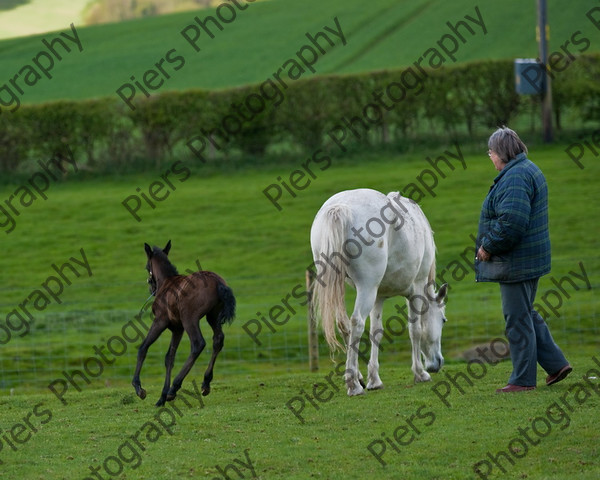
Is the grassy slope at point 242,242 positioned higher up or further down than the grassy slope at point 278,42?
higher up

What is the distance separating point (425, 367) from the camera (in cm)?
934

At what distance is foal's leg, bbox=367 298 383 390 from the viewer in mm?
8844

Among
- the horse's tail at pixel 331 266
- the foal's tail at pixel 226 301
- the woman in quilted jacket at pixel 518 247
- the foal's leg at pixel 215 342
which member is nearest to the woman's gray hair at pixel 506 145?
the woman in quilted jacket at pixel 518 247

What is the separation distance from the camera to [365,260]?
8.38 meters

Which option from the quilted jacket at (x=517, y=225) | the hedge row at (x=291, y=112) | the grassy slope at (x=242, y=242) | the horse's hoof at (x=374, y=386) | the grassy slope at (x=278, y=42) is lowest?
the grassy slope at (x=278, y=42)

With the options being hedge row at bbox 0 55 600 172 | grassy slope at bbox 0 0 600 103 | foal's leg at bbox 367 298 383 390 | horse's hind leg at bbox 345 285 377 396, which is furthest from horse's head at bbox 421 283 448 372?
grassy slope at bbox 0 0 600 103

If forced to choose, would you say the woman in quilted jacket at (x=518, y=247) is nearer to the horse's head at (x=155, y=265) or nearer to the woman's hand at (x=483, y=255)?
the woman's hand at (x=483, y=255)

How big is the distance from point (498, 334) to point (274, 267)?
198 inches

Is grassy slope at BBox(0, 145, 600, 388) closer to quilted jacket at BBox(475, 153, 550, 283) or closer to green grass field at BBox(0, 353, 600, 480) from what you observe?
green grass field at BBox(0, 353, 600, 480)

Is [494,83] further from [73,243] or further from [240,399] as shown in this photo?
[240,399]

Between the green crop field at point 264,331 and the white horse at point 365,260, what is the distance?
548mm

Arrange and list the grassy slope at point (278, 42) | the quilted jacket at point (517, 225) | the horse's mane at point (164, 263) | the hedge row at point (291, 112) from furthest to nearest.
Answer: the grassy slope at point (278, 42), the hedge row at point (291, 112), the horse's mane at point (164, 263), the quilted jacket at point (517, 225)

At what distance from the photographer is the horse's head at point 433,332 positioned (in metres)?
9.19

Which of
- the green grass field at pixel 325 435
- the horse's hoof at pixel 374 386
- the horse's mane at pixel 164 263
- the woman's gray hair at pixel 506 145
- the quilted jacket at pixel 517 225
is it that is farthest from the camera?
the horse's hoof at pixel 374 386
